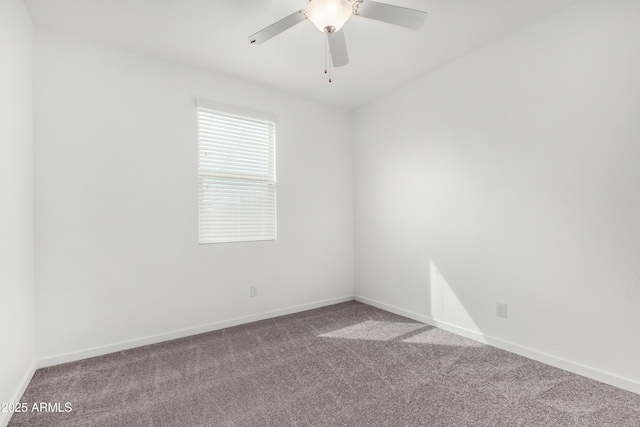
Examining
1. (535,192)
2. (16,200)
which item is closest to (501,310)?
(535,192)

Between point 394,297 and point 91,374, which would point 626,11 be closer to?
point 394,297

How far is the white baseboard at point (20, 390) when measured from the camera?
1687 mm

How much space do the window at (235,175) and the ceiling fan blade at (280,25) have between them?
1.34 m

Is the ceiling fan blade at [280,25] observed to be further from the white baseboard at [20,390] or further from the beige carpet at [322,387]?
the white baseboard at [20,390]

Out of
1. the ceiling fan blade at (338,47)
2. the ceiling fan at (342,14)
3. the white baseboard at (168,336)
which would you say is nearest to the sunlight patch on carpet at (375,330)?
the white baseboard at (168,336)

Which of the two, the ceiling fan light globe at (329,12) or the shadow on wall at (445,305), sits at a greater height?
the ceiling fan light globe at (329,12)

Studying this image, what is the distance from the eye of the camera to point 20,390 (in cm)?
197

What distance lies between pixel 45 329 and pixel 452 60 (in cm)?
417

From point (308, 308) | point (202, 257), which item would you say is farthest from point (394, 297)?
point (202, 257)

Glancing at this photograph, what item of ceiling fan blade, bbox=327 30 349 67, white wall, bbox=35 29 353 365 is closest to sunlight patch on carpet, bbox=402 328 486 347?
white wall, bbox=35 29 353 365

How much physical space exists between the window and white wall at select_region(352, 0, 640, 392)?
150cm

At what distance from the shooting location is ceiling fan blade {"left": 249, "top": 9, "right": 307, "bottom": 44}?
186cm

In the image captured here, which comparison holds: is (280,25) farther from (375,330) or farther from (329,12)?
(375,330)

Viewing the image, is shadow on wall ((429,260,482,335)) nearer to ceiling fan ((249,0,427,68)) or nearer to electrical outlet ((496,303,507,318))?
electrical outlet ((496,303,507,318))
